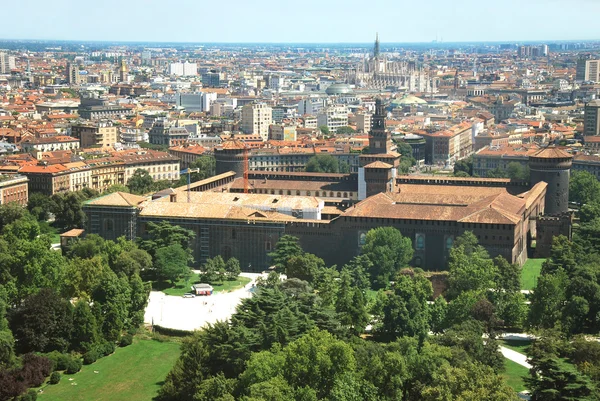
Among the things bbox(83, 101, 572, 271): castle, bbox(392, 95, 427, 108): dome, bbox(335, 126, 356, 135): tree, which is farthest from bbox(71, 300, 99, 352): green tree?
bbox(392, 95, 427, 108): dome

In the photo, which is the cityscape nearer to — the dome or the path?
the path

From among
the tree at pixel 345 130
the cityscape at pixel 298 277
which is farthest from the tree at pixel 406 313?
the tree at pixel 345 130

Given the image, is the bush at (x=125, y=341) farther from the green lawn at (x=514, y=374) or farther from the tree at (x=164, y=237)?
the green lawn at (x=514, y=374)

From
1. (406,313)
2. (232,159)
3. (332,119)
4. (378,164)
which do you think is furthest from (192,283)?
(332,119)

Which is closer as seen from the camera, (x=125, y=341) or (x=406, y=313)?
(x=406, y=313)

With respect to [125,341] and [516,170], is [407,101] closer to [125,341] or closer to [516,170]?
[516,170]

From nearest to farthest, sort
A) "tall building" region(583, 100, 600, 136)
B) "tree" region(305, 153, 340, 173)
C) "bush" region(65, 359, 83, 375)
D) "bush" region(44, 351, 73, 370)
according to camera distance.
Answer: "bush" region(65, 359, 83, 375) < "bush" region(44, 351, 73, 370) < "tree" region(305, 153, 340, 173) < "tall building" region(583, 100, 600, 136)
